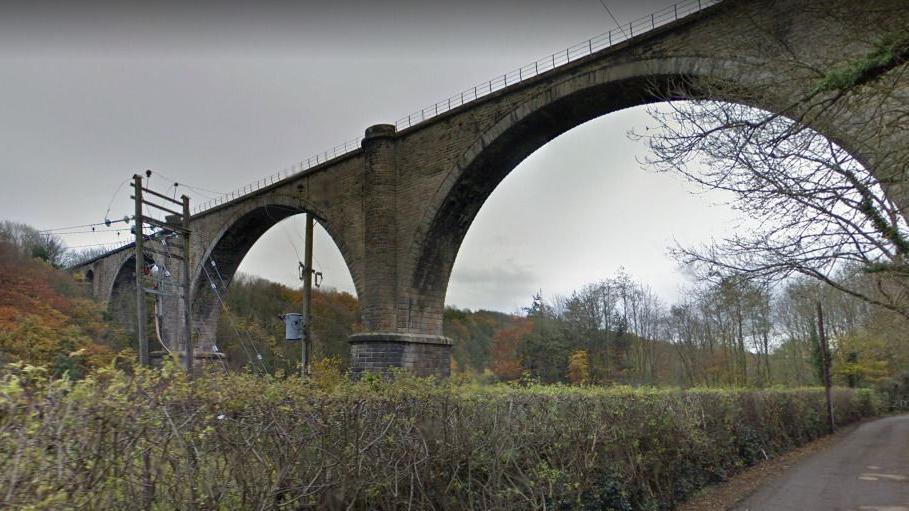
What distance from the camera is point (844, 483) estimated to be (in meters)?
8.76

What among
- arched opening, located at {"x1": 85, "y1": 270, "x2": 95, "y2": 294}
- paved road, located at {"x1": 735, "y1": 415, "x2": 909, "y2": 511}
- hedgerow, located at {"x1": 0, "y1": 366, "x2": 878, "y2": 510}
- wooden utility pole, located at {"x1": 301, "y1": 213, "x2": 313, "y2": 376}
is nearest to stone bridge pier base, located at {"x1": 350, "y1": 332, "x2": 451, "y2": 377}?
wooden utility pole, located at {"x1": 301, "y1": 213, "x2": 313, "y2": 376}

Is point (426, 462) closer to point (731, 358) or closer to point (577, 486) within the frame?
point (577, 486)

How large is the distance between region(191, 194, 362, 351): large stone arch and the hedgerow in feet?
44.8

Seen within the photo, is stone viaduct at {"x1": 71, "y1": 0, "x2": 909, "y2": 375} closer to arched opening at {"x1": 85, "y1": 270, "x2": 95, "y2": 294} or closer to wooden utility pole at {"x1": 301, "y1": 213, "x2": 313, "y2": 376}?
wooden utility pole at {"x1": 301, "y1": 213, "x2": 313, "y2": 376}

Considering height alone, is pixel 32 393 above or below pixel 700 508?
above

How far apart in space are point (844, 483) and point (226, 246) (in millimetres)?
20896

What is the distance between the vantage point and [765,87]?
502 cm

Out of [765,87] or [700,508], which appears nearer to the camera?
[765,87]

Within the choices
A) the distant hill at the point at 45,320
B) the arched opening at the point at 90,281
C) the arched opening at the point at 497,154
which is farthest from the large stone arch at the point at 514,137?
the arched opening at the point at 90,281

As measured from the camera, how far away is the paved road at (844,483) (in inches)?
282

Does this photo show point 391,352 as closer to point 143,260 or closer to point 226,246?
point 143,260

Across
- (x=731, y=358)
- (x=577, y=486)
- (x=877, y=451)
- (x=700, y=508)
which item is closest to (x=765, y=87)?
(x=577, y=486)

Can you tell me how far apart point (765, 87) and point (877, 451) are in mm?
11857

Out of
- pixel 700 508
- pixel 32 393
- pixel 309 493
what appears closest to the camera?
pixel 32 393
